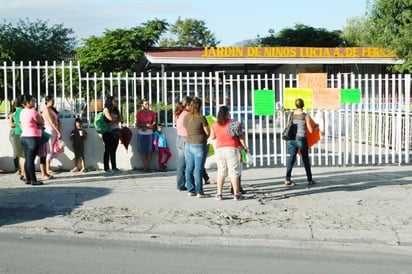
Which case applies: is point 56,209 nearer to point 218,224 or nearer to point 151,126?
point 218,224

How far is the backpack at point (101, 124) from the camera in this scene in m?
13.5

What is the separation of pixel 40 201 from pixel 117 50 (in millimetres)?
17673

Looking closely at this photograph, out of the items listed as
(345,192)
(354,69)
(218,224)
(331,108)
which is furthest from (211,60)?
(218,224)

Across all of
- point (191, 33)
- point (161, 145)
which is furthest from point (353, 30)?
point (161, 145)

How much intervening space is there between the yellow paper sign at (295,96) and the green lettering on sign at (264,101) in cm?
32

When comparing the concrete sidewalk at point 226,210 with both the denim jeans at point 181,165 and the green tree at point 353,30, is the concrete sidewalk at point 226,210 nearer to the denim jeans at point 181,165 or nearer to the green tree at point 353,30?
the denim jeans at point 181,165

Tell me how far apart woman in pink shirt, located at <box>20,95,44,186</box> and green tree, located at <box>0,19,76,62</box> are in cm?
2310

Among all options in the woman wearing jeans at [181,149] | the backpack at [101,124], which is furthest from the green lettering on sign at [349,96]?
the backpack at [101,124]

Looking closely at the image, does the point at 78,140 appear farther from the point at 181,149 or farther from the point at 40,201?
the point at 40,201

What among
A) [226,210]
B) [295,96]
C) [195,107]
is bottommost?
[226,210]

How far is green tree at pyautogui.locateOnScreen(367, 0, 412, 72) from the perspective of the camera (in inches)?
808

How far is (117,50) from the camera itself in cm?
2755

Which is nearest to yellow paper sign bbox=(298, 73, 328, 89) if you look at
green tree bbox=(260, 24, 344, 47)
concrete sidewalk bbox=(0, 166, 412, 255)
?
concrete sidewalk bbox=(0, 166, 412, 255)

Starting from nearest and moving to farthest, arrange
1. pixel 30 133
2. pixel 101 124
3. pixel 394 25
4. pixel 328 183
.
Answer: pixel 30 133, pixel 328 183, pixel 101 124, pixel 394 25
